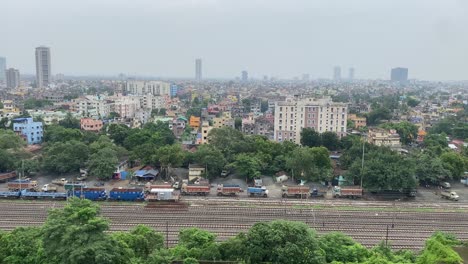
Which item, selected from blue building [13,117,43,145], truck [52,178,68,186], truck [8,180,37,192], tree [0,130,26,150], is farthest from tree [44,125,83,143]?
truck [8,180,37,192]

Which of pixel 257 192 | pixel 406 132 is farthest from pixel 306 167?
pixel 406 132

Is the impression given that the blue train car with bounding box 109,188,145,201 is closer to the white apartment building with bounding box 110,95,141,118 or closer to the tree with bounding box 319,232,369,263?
the tree with bounding box 319,232,369,263

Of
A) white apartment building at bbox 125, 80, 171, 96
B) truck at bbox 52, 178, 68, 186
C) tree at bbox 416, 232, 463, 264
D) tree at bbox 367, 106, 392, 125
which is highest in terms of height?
white apartment building at bbox 125, 80, 171, 96

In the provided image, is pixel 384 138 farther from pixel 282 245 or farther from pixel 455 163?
pixel 282 245

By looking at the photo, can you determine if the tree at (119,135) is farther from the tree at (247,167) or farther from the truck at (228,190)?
the truck at (228,190)

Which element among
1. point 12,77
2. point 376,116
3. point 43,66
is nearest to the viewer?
point 376,116

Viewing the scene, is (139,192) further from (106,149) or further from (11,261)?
(11,261)

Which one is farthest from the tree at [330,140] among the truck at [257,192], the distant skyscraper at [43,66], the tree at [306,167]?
the distant skyscraper at [43,66]
